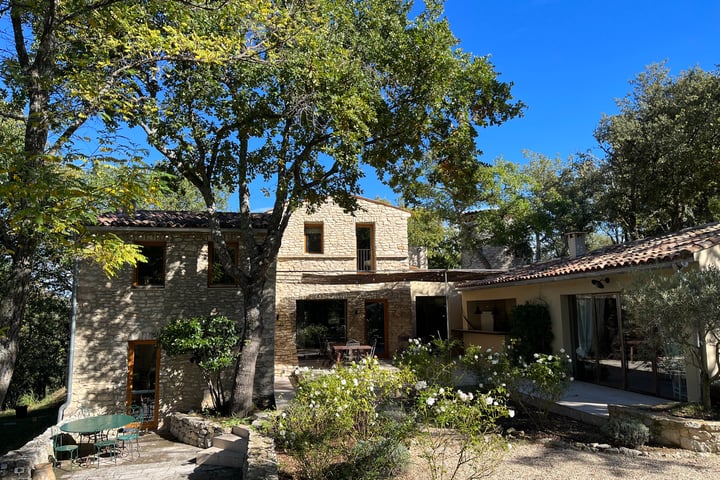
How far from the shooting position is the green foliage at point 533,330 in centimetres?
1417

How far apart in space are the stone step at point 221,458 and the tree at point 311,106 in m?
1.75

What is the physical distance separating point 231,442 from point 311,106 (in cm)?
760

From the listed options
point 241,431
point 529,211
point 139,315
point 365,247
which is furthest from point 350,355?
point 529,211

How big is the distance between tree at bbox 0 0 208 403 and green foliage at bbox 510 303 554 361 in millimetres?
11408

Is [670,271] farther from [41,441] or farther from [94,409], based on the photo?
[94,409]

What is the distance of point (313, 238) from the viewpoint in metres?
21.5

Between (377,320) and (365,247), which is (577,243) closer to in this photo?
(365,247)

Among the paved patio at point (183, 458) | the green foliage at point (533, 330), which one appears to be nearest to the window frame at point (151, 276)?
the paved patio at point (183, 458)

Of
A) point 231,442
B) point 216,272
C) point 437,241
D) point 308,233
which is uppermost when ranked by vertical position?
point 437,241

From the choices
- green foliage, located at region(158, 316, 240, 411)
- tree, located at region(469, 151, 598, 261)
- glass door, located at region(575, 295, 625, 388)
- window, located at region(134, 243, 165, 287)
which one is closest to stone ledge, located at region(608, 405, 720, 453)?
glass door, located at region(575, 295, 625, 388)

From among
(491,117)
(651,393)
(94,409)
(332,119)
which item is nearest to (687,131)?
(491,117)

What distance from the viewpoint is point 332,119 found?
1038 cm

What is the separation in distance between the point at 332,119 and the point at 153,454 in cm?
877

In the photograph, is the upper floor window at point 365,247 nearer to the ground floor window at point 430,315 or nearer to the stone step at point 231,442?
the ground floor window at point 430,315
